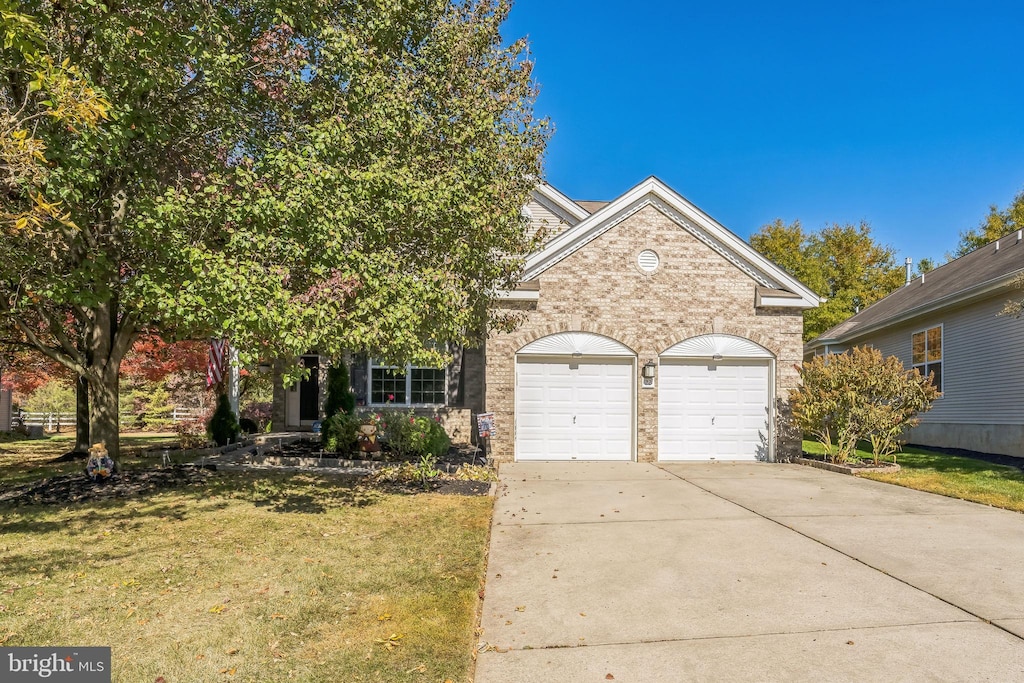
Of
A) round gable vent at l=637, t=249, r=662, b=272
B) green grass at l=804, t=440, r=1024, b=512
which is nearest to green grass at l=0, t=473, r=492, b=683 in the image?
round gable vent at l=637, t=249, r=662, b=272

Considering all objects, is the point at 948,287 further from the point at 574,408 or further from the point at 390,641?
the point at 390,641

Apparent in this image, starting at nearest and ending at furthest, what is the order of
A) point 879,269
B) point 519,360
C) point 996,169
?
point 519,360 < point 996,169 < point 879,269

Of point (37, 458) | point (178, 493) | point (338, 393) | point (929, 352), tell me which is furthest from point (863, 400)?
point (37, 458)

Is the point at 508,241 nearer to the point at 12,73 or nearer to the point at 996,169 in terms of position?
the point at 12,73

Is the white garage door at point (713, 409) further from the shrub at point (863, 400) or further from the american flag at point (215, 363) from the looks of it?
the american flag at point (215, 363)

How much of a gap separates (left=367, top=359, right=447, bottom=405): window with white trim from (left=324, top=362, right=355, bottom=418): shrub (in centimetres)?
70

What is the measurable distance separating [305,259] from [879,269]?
3480cm

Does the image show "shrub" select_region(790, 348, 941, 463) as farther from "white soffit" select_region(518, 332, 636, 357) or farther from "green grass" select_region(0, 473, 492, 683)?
"green grass" select_region(0, 473, 492, 683)

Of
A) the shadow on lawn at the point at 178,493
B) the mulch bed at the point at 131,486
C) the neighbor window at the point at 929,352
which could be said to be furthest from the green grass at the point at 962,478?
the shadow on lawn at the point at 178,493

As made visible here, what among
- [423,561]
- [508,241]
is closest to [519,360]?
[508,241]

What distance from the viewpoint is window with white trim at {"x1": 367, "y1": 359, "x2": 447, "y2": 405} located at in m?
16.6

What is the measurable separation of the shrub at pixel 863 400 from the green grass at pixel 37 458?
14.1 metres

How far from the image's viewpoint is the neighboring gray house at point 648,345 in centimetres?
1367

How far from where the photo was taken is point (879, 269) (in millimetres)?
34000
